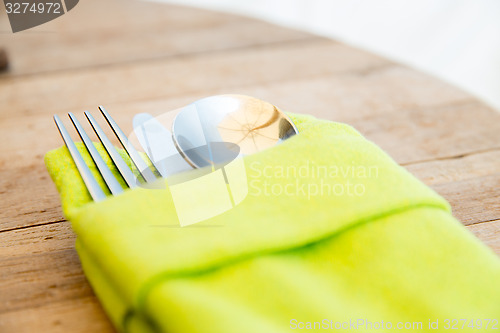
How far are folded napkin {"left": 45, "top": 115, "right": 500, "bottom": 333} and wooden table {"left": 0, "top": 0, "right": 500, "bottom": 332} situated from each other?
Answer: 5 centimetres

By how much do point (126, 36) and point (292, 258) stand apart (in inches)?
28.6

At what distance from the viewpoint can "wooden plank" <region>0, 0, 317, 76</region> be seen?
0.85 meters

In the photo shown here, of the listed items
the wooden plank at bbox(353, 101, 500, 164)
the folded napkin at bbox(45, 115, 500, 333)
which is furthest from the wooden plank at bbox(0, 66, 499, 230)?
the folded napkin at bbox(45, 115, 500, 333)

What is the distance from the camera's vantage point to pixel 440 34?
1783 millimetres

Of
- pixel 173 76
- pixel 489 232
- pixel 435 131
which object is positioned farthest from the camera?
pixel 173 76

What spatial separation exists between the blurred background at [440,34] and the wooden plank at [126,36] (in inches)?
27.8

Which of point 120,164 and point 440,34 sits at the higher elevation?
point 120,164

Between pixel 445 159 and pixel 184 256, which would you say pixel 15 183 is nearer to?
pixel 184 256

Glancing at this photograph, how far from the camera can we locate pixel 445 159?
564 millimetres

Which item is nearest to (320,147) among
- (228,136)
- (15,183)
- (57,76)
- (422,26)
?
(228,136)

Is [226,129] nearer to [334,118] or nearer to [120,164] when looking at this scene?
[120,164]

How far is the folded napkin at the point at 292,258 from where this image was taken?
30cm

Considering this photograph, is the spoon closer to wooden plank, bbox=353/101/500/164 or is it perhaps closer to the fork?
the fork

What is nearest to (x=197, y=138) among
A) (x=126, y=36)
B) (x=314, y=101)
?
(x=314, y=101)
